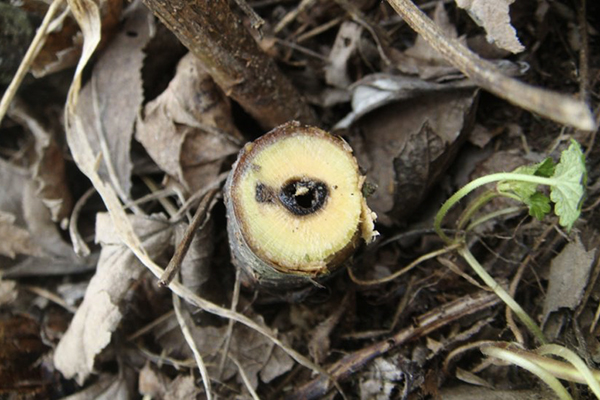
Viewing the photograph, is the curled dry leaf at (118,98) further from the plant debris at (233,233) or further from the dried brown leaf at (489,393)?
the dried brown leaf at (489,393)

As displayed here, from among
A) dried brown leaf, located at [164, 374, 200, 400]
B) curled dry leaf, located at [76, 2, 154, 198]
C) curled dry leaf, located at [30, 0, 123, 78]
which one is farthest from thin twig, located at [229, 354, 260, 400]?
curled dry leaf, located at [30, 0, 123, 78]

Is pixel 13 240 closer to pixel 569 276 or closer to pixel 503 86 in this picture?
pixel 503 86

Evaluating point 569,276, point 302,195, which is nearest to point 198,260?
point 302,195

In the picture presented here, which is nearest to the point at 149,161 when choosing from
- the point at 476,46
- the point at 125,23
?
the point at 125,23

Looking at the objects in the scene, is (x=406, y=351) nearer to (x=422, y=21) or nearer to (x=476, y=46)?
(x=422, y=21)

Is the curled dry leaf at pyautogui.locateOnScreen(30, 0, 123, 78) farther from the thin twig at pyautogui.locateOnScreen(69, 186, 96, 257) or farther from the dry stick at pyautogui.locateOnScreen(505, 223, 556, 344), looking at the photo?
the dry stick at pyautogui.locateOnScreen(505, 223, 556, 344)

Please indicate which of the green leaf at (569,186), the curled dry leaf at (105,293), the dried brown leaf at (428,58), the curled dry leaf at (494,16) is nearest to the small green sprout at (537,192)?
the green leaf at (569,186)
